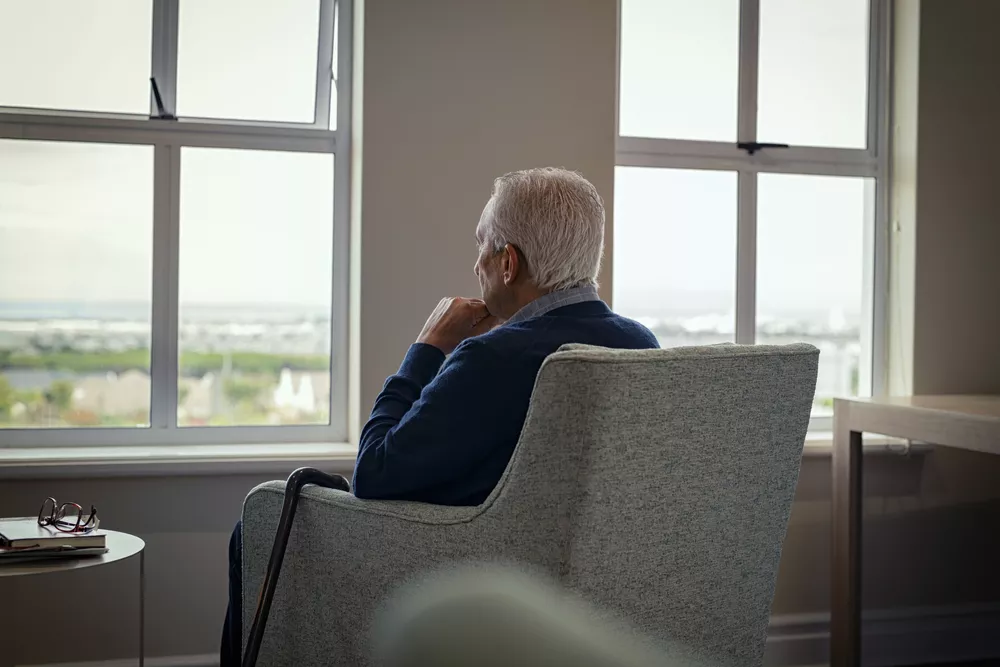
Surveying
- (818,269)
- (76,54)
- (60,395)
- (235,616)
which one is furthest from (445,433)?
(818,269)

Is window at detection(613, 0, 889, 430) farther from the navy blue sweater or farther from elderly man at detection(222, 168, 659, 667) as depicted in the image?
the navy blue sweater

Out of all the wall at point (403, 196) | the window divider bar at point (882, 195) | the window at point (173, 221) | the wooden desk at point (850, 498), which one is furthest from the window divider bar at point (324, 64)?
the window divider bar at point (882, 195)

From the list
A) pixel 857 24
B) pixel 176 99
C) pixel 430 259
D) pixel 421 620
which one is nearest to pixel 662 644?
pixel 421 620

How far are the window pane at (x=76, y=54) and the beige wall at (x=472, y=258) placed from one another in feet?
2.46

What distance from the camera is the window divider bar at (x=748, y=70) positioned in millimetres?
3396

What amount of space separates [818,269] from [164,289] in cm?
227

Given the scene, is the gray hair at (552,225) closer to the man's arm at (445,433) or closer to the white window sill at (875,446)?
the man's arm at (445,433)

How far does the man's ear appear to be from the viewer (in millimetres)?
1785

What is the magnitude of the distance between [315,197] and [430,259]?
493 millimetres

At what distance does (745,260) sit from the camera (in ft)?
11.1

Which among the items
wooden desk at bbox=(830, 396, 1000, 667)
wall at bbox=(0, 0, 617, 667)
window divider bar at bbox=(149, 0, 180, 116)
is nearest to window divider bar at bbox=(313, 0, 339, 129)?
wall at bbox=(0, 0, 617, 667)

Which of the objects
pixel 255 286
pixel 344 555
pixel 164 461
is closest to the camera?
pixel 344 555

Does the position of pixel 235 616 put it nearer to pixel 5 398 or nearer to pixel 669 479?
pixel 669 479

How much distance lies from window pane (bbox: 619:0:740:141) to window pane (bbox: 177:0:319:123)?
1.09 m
